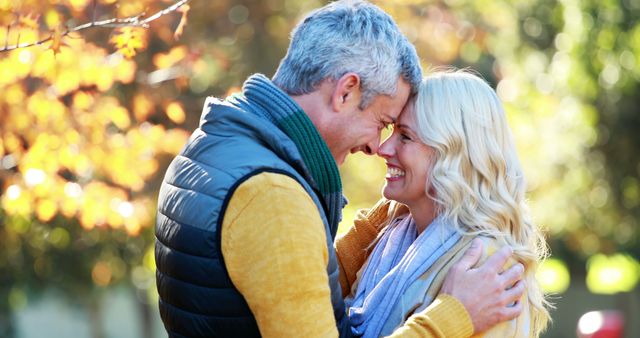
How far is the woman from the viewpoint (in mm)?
3062

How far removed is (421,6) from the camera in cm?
988

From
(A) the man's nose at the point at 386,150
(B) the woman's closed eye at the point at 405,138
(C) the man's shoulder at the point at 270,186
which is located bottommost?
(A) the man's nose at the point at 386,150

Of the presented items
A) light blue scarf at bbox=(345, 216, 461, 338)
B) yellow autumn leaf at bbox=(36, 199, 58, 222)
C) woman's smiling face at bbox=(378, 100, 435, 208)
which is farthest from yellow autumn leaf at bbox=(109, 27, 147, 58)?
yellow autumn leaf at bbox=(36, 199, 58, 222)

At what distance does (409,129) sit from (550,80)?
7477 mm

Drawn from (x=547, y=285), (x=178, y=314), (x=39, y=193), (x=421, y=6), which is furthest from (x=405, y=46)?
(x=547, y=285)

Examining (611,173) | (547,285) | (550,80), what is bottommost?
(547,285)

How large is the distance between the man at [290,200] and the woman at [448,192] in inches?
5.4

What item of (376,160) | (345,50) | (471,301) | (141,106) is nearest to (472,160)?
(471,301)

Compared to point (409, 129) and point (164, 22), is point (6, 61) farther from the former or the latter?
point (409, 129)

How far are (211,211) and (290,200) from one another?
0.20 metres

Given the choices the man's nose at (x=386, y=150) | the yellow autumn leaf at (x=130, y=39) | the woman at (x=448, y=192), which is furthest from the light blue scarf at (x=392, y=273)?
the yellow autumn leaf at (x=130, y=39)

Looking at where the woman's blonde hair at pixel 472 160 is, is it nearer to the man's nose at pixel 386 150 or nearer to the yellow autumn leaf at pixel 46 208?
the man's nose at pixel 386 150

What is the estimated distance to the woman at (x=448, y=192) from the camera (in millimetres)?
3062

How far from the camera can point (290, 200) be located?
2.44 m
